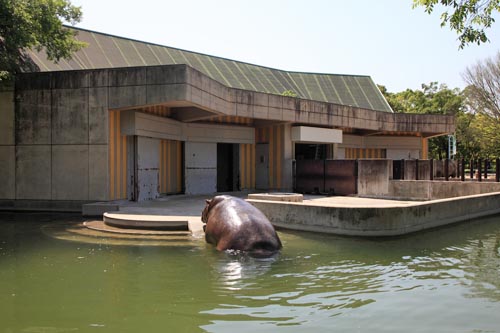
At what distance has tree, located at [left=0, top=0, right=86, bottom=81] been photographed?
13.9 metres

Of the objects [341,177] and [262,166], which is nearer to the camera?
[341,177]

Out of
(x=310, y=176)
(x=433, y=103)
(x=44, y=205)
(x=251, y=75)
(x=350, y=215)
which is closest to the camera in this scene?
(x=350, y=215)

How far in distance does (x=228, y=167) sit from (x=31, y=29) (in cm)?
1217

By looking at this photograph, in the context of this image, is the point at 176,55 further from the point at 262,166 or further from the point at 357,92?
the point at 357,92

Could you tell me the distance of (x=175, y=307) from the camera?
5.76 m

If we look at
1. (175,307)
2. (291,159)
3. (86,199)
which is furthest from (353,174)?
(175,307)

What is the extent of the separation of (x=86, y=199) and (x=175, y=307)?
10.7 metres

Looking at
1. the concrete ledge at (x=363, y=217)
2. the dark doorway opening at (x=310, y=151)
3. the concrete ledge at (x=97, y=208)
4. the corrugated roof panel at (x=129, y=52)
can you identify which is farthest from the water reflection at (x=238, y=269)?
the dark doorway opening at (x=310, y=151)

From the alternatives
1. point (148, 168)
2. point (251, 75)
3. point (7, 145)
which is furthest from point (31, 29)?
point (251, 75)

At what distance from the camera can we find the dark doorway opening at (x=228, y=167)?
910 inches

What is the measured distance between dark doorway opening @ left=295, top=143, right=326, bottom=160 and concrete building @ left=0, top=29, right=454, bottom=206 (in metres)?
0.08

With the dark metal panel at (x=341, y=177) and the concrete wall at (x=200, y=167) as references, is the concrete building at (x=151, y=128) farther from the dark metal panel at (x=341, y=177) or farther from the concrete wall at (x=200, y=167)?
the dark metal panel at (x=341, y=177)

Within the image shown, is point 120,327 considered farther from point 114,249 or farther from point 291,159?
point 291,159

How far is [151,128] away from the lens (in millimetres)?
17266
